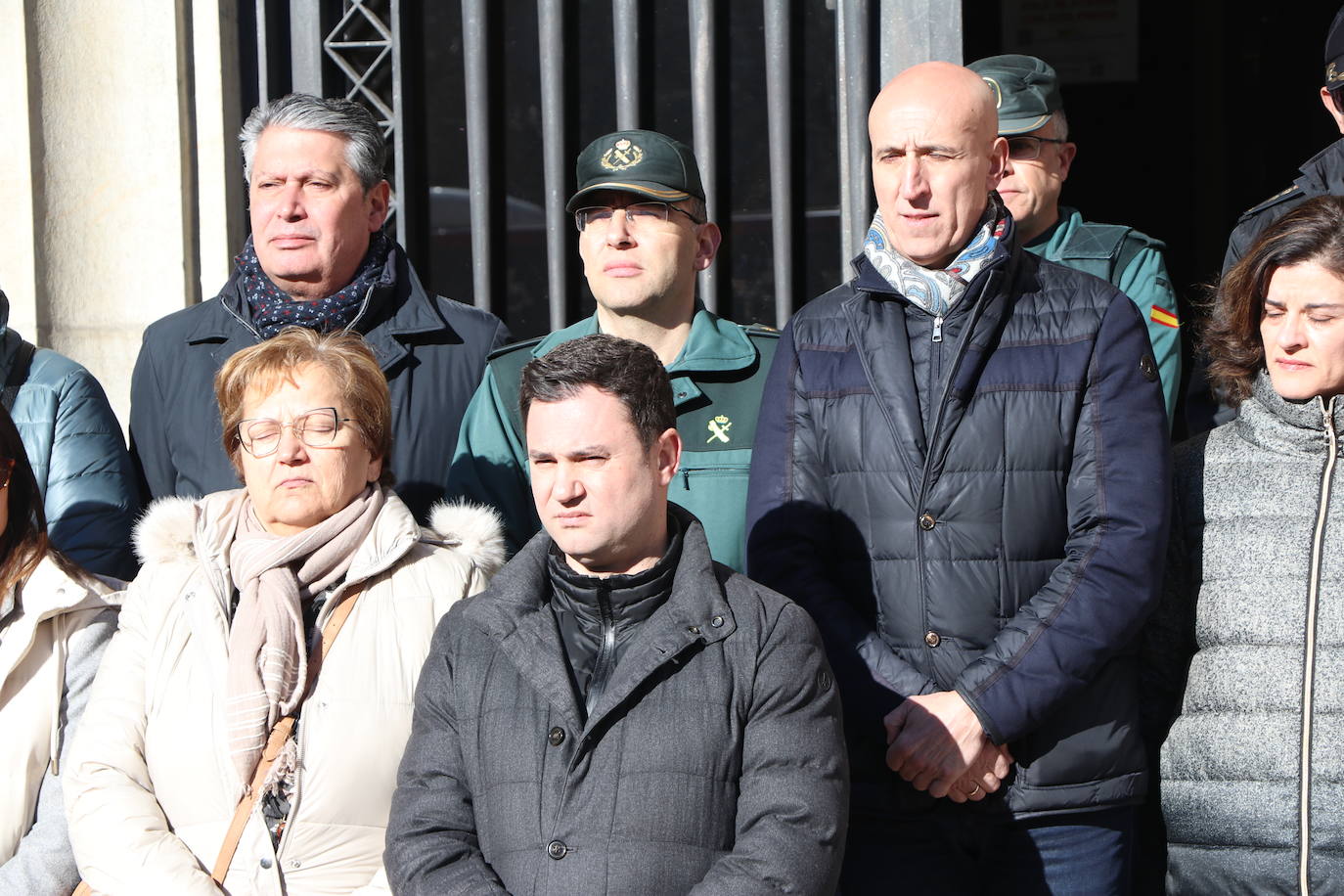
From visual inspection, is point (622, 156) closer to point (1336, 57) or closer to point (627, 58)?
point (627, 58)

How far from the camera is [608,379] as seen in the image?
263cm

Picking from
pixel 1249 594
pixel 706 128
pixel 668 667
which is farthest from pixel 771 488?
pixel 706 128

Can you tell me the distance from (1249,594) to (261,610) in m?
1.81

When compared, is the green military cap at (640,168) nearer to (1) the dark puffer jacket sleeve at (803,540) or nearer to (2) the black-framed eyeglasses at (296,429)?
(1) the dark puffer jacket sleeve at (803,540)

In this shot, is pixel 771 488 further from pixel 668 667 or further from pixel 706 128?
pixel 706 128

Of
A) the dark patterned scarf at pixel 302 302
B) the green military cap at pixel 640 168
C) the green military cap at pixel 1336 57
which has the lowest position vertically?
the dark patterned scarf at pixel 302 302

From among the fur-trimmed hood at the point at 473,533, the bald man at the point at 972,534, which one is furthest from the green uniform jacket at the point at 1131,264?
the fur-trimmed hood at the point at 473,533

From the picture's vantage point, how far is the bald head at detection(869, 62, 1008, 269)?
9.65 feet

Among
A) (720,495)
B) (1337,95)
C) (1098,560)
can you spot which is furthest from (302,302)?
(1337,95)

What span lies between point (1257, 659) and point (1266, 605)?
0.10 meters

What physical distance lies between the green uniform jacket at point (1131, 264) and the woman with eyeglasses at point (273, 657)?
1.66 m

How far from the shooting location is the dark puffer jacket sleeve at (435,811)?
8.25 ft

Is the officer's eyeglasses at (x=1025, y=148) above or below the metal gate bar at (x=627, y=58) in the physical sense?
below

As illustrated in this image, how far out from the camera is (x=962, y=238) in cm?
296
